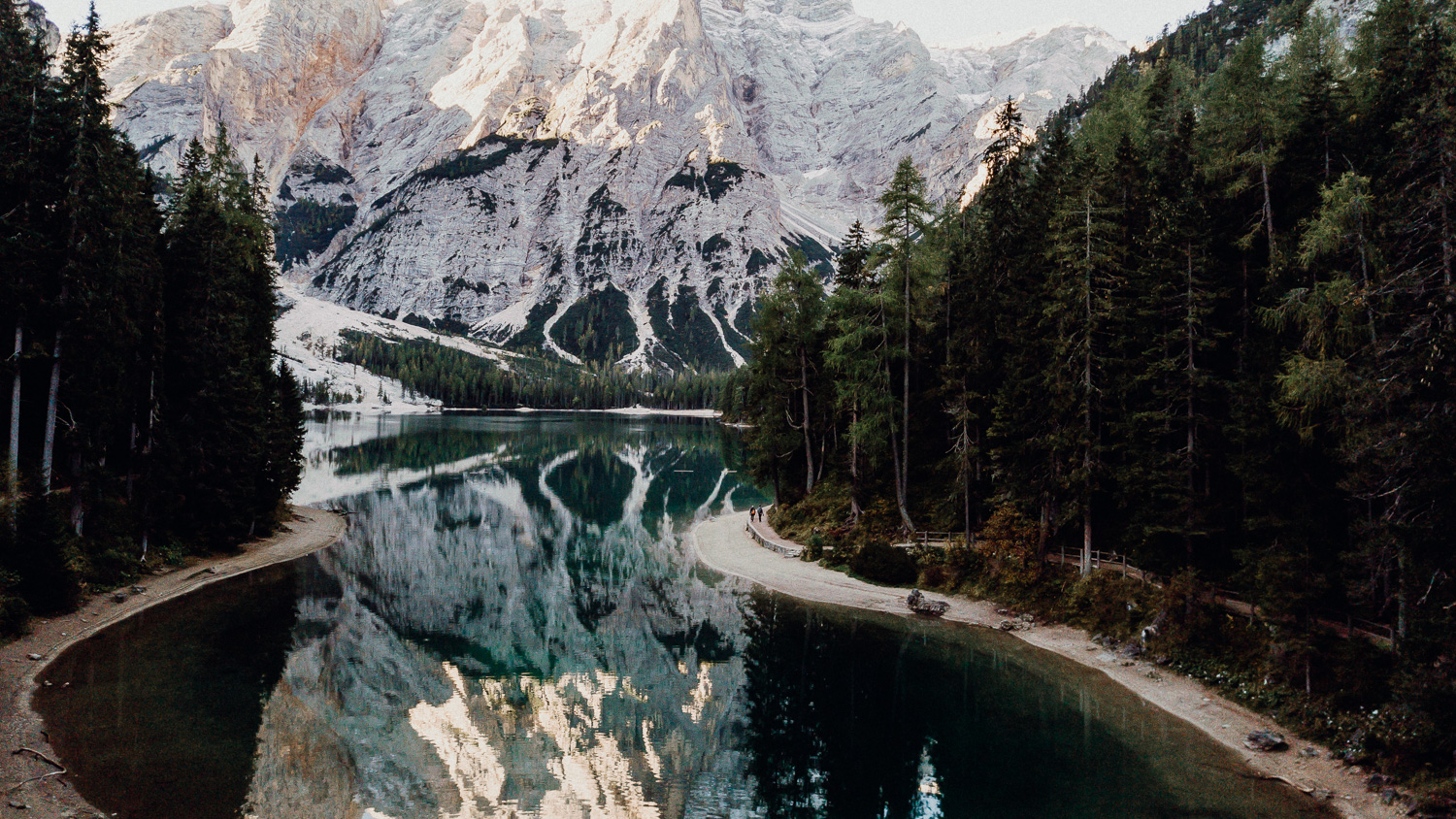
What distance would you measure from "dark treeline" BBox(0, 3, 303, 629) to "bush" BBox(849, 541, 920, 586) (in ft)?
114

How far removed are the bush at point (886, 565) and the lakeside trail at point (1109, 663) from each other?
29.4 inches

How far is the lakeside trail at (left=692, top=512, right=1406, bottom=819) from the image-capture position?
18.8 meters

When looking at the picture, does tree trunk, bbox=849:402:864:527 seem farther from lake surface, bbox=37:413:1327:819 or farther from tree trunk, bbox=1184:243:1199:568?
tree trunk, bbox=1184:243:1199:568

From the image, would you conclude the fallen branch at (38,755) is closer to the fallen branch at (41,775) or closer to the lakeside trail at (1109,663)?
the fallen branch at (41,775)

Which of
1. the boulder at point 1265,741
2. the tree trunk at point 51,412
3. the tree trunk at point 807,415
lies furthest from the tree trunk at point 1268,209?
the tree trunk at point 51,412

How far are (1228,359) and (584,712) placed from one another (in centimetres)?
2732

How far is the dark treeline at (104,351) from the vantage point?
27844 mm

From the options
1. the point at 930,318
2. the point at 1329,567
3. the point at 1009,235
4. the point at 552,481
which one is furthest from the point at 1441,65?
the point at 552,481

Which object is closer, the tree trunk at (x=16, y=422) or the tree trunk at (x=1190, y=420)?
the tree trunk at (x=1190, y=420)

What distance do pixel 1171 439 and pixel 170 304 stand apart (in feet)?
157

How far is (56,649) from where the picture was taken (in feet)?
82.2

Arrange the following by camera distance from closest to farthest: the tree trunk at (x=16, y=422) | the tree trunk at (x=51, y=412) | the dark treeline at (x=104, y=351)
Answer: the tree trunk at (x=16, y=422) → the dark treeline at (x=104, y=351) → the tree trunk at (x=51, y=412)

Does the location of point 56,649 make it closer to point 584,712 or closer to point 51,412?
point 51,412

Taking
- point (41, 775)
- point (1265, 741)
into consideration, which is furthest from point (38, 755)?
point (1265, 741)
